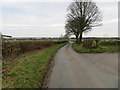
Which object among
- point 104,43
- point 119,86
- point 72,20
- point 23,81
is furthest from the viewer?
point 72,20

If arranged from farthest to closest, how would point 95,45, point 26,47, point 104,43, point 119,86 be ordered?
1. point 104,43
2. point 26,47
3. point 95,45
4. point 119,86

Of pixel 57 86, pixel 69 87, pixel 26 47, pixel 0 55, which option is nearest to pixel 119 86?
pixel 69 87

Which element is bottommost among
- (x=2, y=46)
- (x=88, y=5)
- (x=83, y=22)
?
(x=2, y=46)

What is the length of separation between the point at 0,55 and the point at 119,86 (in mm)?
11657

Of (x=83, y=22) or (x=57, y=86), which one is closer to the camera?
(x=57, y=86)

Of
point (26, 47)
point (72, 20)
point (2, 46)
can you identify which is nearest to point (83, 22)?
point (72, 20)

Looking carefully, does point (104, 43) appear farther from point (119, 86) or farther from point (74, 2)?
point (119, 86)

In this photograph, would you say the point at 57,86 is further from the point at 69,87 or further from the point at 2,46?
the point at 2,46

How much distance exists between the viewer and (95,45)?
67.3ft

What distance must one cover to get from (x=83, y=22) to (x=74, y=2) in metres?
6.75

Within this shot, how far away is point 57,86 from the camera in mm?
5629

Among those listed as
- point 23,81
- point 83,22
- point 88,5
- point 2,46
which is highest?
point 88,5

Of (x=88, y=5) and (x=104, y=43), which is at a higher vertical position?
(x=88, y=5)

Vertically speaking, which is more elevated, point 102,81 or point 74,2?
point 74,2
